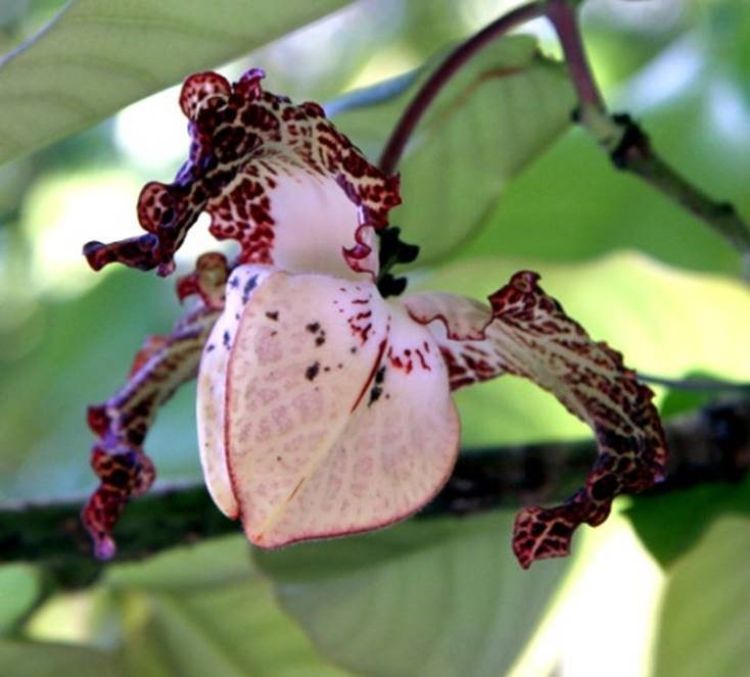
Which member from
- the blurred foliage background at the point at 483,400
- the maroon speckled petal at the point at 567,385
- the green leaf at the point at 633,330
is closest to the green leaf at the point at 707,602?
the blurred foliage background at the point at 483,400

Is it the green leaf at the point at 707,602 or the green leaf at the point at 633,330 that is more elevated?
the green leaf at the point at 633,330

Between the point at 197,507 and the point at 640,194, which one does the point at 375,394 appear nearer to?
the point at 197,507

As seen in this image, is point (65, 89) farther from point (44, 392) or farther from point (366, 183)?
point (44, 392)

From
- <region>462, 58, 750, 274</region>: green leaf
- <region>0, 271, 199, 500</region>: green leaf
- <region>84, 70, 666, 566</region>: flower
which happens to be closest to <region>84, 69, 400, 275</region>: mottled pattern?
<region>84, 70, 666, 566</region>: flower

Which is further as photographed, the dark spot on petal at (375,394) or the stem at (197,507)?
the stem at (197,507)

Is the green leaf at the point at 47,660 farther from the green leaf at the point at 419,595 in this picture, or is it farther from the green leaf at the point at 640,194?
the green leaf at the point at 640,194

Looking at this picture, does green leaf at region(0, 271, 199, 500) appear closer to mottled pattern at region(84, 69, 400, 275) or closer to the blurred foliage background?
the blurred foliage background
